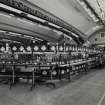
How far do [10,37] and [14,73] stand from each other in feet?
20.0

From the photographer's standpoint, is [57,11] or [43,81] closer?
[43,81]

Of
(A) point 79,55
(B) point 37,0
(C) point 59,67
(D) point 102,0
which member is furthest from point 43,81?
(D) point 102,0

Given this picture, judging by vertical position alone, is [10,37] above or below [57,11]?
below

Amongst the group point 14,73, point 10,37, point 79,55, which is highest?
point 10,37

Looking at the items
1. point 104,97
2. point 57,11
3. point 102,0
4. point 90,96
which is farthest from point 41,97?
point 102,0

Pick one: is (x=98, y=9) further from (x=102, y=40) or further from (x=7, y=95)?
(x=102, y=40)

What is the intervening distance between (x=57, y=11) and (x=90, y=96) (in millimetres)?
4989

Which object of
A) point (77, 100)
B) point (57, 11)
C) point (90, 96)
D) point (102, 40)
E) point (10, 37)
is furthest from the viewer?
point (102, 40)

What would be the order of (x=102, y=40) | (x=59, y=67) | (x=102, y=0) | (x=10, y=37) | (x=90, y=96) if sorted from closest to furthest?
1. (x=90, y=96)
2. (x=59, y=67)
3. (x=102, y=0)
4. (x=10, y=37)
5. (x=102, y=40)

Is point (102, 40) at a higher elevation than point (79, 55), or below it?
higher

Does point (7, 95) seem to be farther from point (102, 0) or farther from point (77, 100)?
point (102, 0)

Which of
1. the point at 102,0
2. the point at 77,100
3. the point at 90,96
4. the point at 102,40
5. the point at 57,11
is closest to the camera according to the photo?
the point at 77,100

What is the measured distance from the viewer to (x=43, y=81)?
17.1ft

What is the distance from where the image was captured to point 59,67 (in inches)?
193
